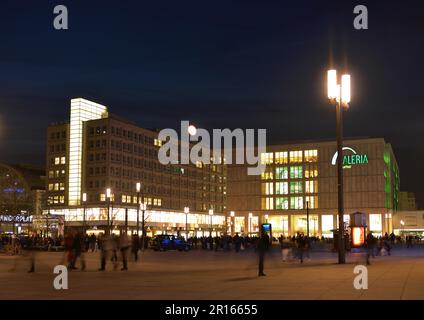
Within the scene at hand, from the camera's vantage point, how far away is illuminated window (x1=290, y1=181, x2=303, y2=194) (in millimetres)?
140875

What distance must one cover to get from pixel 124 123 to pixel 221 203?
48743 millimetres

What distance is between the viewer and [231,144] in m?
157

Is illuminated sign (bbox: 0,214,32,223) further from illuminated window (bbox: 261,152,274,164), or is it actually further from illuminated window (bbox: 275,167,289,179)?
illuminated window (bbox: 275,167,289,179)

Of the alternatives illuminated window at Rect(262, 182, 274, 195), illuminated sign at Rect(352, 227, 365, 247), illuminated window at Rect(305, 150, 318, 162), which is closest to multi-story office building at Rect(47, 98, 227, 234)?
illuminated window at Rect(262, 182, 274, 195)

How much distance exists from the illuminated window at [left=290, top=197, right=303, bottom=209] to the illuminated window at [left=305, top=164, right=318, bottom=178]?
5827 mm

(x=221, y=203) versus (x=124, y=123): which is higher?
(x=124, y=123)

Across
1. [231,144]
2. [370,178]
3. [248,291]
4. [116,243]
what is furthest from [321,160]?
[248,291]

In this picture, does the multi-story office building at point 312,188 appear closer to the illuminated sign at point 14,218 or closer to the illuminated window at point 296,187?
the illuminated window at point 296,187

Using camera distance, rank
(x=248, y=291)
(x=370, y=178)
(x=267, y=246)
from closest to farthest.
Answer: (x=248, y=291) < (x=267, y=246) < (x=370, y=178)

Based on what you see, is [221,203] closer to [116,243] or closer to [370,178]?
[370,178]

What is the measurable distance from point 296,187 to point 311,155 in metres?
8.40

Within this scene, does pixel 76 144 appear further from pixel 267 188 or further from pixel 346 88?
pixel 346 88

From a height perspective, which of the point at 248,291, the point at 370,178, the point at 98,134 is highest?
the point at 98,134

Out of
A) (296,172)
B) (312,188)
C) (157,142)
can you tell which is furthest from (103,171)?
(312,188)
